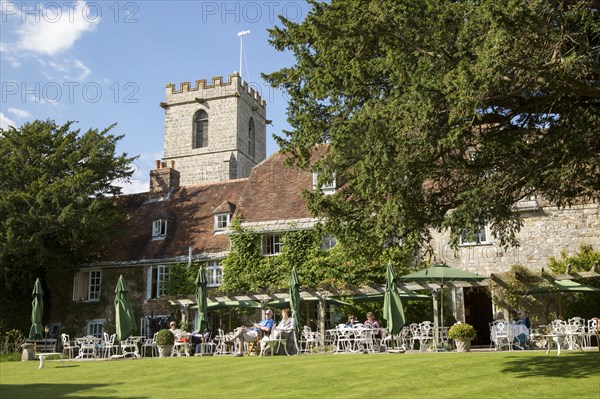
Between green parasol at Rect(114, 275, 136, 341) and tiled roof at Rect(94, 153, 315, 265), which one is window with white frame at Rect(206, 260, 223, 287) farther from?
green parasol at Rect(114, 275, 136, 341)

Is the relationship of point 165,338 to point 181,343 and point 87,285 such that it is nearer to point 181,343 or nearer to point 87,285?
point 181,343

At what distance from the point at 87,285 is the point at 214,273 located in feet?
24.6

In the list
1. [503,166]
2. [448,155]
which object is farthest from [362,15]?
[503,166]

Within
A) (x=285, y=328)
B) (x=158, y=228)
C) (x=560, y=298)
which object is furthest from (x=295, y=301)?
(x=158, y=228)

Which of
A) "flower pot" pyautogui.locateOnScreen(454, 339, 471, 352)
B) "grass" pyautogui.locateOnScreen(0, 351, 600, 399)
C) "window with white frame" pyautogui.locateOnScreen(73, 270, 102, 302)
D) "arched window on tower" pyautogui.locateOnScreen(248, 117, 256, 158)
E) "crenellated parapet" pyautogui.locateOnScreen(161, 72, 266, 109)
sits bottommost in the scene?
"grass" pyautogui.locateOnScreen(0, 351, 600, 399)

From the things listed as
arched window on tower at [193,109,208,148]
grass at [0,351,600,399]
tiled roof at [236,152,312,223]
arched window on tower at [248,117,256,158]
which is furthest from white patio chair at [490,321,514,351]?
arched window on tower at [248,117,256,158]

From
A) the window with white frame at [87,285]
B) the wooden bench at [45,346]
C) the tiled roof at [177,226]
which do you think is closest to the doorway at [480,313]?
the tiled roof at [177,226]

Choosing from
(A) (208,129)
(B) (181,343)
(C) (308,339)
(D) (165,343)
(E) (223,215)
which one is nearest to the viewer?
(B) (181,343)

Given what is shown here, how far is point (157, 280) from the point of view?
105ft

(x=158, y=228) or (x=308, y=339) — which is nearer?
(x=308, y=339)

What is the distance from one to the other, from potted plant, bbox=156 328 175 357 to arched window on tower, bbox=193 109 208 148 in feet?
109

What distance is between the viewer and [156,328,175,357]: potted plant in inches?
867

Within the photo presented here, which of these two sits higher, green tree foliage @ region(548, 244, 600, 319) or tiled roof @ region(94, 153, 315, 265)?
tiled roof @ region(94, 153, 315, 265)

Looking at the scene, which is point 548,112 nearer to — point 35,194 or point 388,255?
point 388,255
